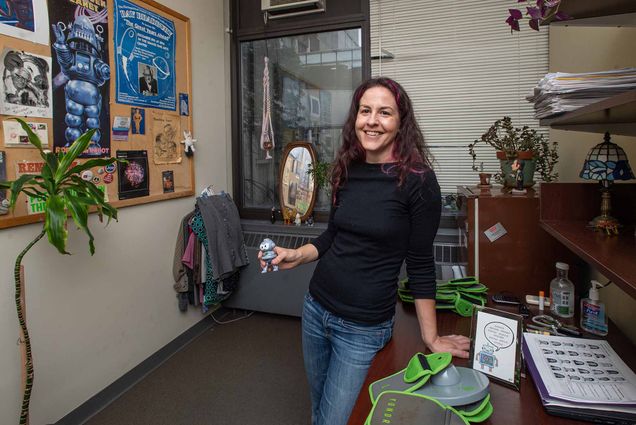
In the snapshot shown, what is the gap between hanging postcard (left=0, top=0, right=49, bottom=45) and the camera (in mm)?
1711

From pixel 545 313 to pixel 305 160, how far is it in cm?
230

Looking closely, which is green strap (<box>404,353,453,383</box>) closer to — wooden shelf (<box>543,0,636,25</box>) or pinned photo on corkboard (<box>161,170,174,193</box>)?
Answer: wooden shelf (<box>543,0,636,25</box>)

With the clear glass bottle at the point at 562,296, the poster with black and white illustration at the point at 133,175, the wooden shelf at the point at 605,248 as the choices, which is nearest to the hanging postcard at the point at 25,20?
the poster with black and white illustration at the point at 133,175

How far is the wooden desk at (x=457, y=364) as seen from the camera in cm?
87

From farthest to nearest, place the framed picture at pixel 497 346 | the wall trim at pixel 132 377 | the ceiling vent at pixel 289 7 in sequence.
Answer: the ceiling vent at pixel 289 7 < the wall trim at pixel 132 377 < the framed picture at pixel 497 346

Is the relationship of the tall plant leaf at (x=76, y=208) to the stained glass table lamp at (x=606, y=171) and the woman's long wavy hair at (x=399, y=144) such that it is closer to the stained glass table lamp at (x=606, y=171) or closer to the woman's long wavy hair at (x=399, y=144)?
the woman's long wavy hair at (x=399, y=144)

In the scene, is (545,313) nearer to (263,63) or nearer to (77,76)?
(77,76)

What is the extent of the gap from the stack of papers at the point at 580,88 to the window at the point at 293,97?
2317 mm

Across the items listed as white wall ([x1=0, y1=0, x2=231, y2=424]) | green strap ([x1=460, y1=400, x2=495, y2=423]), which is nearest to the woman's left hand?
green strap ([x1=460, y1=400, x2=495, y2=423])

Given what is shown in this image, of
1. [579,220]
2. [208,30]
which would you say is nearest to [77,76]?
[208,30]

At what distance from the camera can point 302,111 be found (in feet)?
11.3

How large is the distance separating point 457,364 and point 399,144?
2.27 feet

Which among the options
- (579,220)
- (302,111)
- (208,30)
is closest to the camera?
(579,220)

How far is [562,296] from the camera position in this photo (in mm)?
1400
